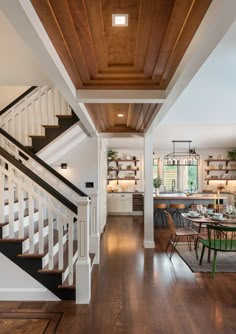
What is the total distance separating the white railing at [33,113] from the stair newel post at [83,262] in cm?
214

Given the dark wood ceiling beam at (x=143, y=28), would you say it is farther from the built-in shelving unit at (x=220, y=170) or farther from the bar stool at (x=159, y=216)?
the built-in shelving unit at (x=220, y=170)

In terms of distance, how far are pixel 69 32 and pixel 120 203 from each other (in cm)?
816

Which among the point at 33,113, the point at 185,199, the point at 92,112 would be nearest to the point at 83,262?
the point at 92,112

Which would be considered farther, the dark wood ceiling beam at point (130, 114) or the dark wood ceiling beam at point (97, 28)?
the dark wood ceiling beam at point (130, 114)

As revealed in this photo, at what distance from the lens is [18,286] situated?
123 inches

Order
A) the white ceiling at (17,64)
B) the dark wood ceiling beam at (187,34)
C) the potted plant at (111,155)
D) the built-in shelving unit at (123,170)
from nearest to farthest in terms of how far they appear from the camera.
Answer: the dark wood ceiling beam at (187,34) < the white ceiling at (17,64) < the potted plant at (111,155) < the built-in shelving unit at (123,170)

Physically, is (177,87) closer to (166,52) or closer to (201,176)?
(166,52)

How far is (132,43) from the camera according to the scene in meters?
2.13

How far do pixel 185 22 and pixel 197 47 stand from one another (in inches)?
7.5

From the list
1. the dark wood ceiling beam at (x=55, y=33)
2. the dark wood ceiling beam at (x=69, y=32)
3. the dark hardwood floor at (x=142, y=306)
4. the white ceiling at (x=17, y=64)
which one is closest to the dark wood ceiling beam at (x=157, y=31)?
the dark wood ceiling beam at (x=69, y=32)

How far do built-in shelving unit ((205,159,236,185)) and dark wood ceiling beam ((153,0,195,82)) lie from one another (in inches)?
330

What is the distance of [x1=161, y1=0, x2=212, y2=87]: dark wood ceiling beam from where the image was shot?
1579 mm

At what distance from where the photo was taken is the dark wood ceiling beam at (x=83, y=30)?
1.61m

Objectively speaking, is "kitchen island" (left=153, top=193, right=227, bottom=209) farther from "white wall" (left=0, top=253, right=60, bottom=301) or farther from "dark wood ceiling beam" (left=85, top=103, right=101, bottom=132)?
"white wall" (left=0, top=253, right=60, bottom=301)
